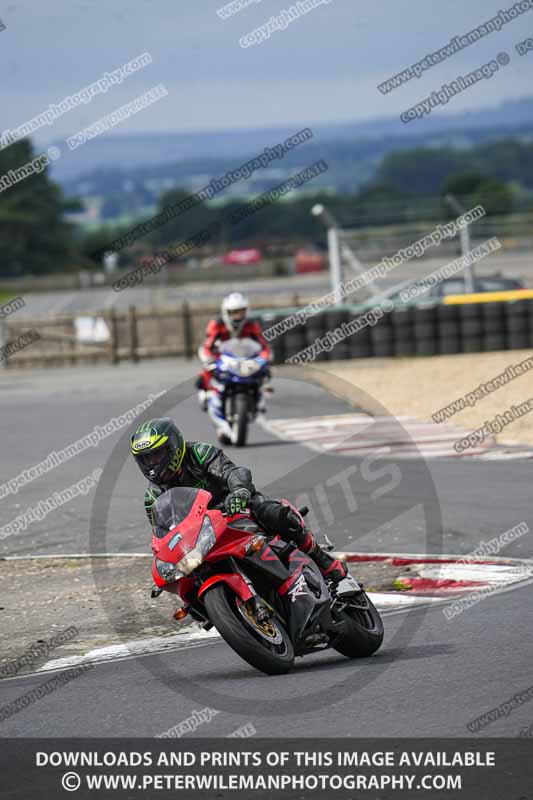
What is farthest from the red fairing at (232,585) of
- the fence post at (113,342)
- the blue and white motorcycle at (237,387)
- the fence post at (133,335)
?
the fence post at (113,342)

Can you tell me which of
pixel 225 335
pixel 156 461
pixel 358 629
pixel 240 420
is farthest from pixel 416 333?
pixel 156 461

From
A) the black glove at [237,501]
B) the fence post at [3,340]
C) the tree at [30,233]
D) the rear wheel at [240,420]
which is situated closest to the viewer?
the black glove at [237,501]

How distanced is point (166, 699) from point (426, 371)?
16871 millimetres

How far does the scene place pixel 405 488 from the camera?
12734 millimetres

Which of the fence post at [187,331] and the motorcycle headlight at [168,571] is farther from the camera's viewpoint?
the fence post at [187,331]

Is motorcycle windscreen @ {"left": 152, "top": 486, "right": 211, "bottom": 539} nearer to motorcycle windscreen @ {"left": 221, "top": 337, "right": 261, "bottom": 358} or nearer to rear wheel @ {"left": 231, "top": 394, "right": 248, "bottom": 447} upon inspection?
rear wheel @ {"left": 231, "top": 394, "right": 248, "bottom": 447}

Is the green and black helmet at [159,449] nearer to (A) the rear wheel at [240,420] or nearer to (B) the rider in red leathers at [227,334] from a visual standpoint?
(A) the rear wheel at [240,420]

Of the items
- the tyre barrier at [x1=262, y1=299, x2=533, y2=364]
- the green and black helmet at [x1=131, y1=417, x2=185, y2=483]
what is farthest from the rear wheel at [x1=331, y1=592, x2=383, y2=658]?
the tyre barrier at [x1=262, y1=299, x2=533, y2=364]

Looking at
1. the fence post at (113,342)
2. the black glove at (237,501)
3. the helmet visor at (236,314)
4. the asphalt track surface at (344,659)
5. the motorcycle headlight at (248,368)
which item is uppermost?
the fence post at (113,342)

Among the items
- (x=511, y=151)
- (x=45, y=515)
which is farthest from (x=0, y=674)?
(x=511, y=151)

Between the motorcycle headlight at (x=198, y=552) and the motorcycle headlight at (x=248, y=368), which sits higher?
the motorcycle headlight at (x=248, y=368)

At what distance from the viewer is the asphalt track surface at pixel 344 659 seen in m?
6.11

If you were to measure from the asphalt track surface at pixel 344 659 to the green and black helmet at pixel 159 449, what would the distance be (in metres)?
1.07

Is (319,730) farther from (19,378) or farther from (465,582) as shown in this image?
(19,378)
